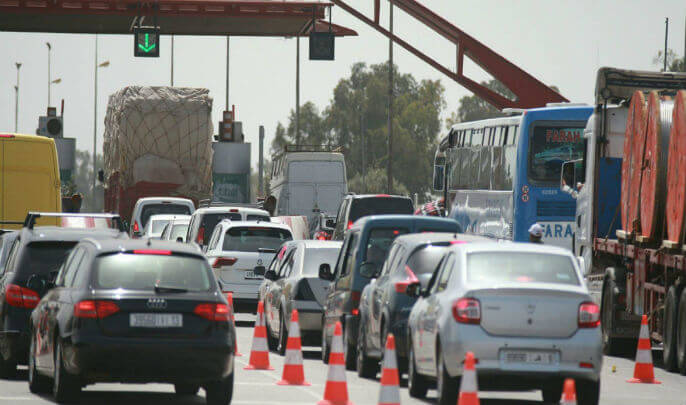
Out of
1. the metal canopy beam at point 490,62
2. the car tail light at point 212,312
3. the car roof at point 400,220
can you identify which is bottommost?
the car tail light at point 212,312

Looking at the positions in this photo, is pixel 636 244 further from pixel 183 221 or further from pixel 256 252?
pixel 183 221

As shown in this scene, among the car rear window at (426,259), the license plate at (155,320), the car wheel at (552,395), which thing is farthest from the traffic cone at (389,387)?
the car rear window at (426,259)

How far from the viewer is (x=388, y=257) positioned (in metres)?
16.2

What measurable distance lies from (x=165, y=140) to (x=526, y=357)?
39.3m

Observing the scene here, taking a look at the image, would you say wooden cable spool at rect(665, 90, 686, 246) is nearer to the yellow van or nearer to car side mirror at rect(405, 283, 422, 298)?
car side mirror at rect(405, 283, 422, 298)

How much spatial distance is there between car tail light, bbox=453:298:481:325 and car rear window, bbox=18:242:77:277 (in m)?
4.51

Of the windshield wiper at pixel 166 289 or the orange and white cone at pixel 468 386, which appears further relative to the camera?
the windshield wiper at pixel 166 289

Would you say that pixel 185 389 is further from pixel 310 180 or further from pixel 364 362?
pixel 310 180

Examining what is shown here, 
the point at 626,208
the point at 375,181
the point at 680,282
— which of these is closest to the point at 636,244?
the point at 626,208

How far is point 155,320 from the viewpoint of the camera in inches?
508

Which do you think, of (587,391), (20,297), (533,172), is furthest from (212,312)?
(533,172)

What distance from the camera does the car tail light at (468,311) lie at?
12773 millimetres

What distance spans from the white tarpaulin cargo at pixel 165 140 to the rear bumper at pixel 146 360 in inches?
1488

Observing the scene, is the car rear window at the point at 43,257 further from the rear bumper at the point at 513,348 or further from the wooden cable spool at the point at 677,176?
the wooden cable spool at the point at 677,176
